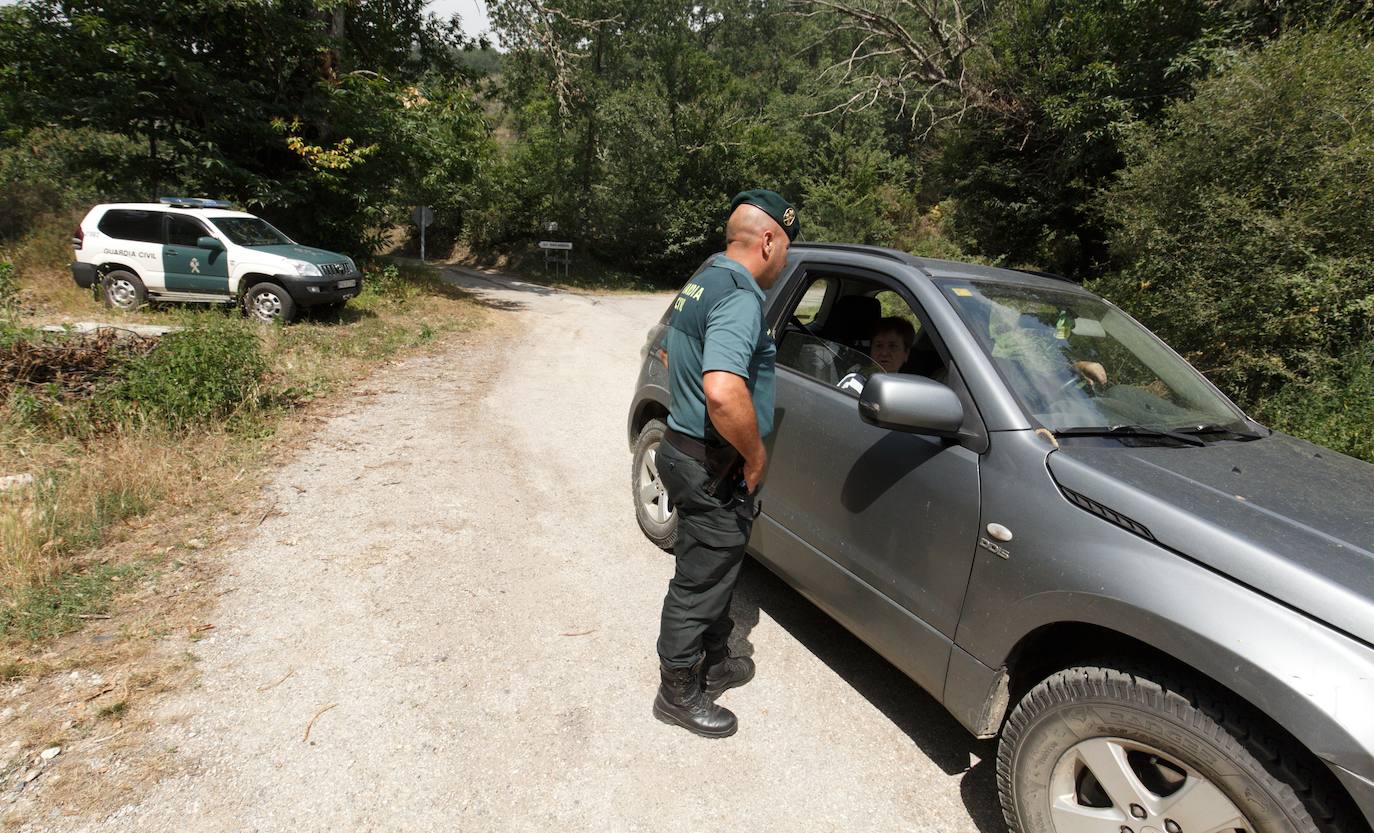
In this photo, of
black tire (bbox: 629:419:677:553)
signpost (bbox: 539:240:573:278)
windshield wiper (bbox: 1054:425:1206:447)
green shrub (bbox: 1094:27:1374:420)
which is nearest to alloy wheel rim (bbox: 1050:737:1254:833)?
windshield wiper (bbox: 1054:425:1206:447)

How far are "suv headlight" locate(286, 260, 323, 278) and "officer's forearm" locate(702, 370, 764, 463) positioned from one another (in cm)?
1027

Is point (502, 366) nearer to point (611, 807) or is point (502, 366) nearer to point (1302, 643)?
point (611, 807)

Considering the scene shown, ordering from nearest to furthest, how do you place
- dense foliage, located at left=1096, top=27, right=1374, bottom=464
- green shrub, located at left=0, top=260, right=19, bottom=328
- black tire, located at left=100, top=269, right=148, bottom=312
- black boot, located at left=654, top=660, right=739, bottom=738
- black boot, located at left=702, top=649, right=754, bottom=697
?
1. black boot, located at left=654, top=660, right=739, bottom=738
2. black boot, located at left=702, top=649, right=754, bottom=697
3. dense foliage, located at left=1096, top=27, right=1374, bottom=464
4. green shrub, located at left=0, top=260, right=19, bottom=328
5. black tire, located at left=100, top=269, right=148, bottom=312

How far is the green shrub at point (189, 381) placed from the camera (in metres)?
5.16

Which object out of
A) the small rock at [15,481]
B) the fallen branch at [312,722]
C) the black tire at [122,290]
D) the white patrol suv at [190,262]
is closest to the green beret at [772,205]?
the fallen branch at [312,722]

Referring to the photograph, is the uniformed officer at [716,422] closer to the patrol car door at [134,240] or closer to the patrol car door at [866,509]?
the patrol car door at [866,509]

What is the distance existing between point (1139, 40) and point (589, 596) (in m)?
13.3

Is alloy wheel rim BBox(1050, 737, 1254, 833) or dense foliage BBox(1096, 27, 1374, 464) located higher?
dense foliage BBox(1096, 27, 1374, 464)

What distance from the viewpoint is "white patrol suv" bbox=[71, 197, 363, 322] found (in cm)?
1020

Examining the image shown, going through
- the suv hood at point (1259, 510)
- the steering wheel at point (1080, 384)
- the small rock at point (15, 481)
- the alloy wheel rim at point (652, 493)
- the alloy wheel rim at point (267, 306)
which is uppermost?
the steering wheel at point (1080, 384)

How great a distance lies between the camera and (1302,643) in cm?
152

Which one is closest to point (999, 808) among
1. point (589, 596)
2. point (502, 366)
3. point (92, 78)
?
point (589, 596)

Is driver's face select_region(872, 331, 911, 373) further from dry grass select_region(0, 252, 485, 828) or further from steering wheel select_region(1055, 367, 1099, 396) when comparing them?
dry grass select_region(0, 252, 485, 828)

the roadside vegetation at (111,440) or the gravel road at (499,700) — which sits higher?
the roadside vegetation at (111,440)
